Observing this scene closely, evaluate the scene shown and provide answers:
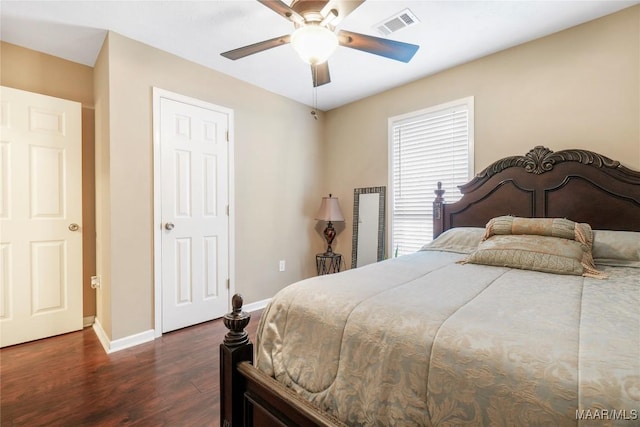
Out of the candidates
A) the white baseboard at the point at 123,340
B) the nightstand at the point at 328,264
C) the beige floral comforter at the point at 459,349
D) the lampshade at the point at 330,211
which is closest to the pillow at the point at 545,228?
the beige floral comforter at the point at 459,349

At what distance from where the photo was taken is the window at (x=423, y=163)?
2.89 meters

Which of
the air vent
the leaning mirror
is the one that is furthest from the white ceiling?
the leaning mirror

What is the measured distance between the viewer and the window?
2.89m

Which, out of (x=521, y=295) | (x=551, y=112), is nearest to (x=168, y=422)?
(x=521, y=295)

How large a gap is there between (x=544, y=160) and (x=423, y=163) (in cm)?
108

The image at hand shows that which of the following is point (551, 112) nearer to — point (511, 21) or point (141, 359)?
point (511, 21)

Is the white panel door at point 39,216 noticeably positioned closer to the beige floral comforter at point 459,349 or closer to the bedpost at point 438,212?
the beige floral comforter at point 459,349

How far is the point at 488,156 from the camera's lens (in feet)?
8.89

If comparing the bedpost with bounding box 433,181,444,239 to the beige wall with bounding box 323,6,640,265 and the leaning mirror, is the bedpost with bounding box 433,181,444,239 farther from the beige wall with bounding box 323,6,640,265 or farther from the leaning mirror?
the leaning mirror

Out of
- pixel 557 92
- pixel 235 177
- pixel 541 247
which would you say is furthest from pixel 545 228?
pixel 235 177

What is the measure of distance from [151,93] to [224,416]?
2.56 meters

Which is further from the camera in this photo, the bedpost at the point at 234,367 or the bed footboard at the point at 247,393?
the bedpost at the point at 234,367

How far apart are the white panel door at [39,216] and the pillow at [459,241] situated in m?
3.23

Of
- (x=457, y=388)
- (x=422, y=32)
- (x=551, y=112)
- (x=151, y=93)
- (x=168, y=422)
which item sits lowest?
(x=168, y=422)
